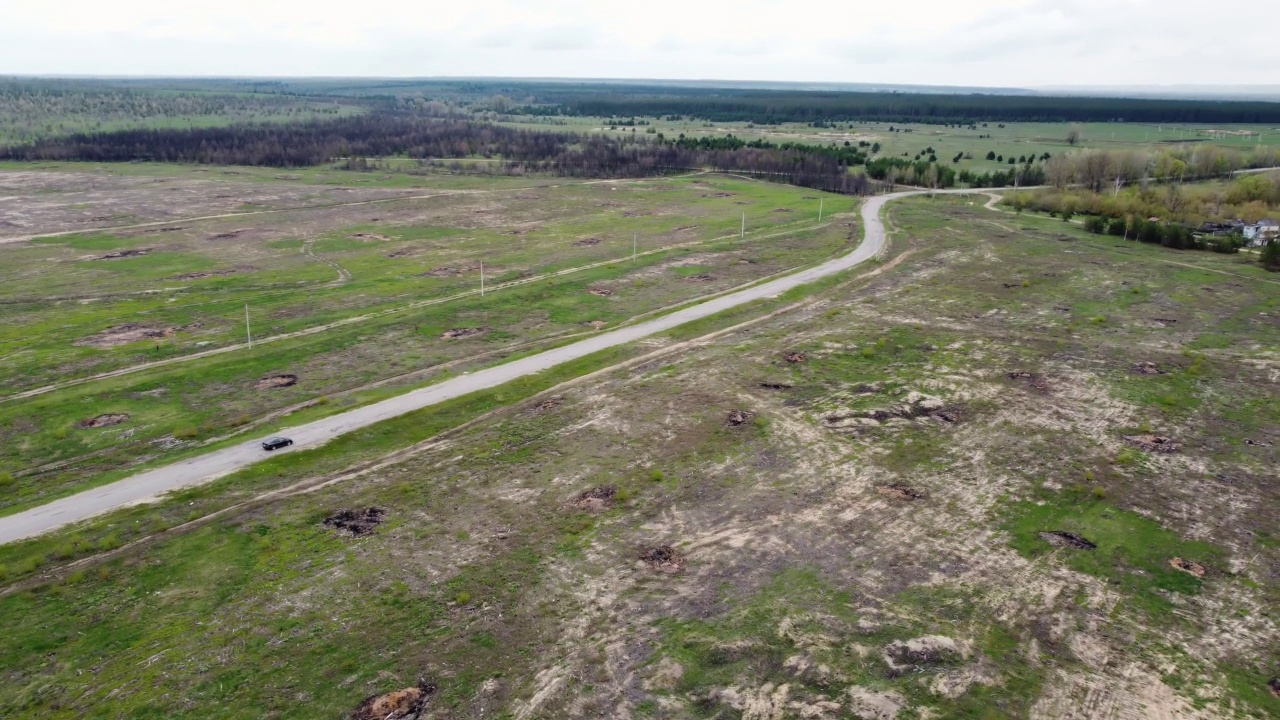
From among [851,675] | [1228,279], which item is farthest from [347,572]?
[1228,279]

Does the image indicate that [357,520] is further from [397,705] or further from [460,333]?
[460,333]

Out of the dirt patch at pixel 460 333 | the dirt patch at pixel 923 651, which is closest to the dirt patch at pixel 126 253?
the dirt patch at pixel 460 333

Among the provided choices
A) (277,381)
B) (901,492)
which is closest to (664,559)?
(901,492)

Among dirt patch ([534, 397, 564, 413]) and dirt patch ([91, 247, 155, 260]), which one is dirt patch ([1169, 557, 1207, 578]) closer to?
dirt patch ([534, 397, 564, 413])

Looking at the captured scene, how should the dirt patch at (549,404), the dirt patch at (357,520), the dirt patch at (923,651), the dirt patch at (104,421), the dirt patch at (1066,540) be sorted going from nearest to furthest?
the dirt patch at (923,651) → the dirt patch at (1066,540) → the dirt patch at (357,520) → the dirt patch at (104,421) → the dirt patch at (549,404)

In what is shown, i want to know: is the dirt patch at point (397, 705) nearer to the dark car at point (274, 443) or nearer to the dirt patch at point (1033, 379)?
the dark car at point (274, 443)

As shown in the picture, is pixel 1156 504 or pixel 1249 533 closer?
pixel 1249 533

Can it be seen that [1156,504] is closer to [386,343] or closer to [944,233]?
[386,343]
